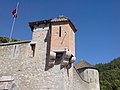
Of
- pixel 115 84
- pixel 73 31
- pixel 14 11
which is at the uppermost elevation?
pixel 14 11

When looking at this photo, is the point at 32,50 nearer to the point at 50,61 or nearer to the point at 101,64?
the point at 50,61

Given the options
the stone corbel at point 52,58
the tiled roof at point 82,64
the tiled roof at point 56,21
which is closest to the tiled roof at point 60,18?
the tiled roof at point 56,21

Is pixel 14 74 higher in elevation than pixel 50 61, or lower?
lower

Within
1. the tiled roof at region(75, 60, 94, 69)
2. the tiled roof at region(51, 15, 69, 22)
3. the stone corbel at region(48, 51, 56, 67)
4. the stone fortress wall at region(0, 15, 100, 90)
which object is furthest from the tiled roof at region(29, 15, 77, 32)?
the tiled roof at region(75, 60, 94, 69)

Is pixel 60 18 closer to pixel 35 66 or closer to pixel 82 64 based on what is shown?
pixel 35 66

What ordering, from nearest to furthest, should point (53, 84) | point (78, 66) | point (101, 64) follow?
point (53, 84) < point (78, 66) < point (101, 64)

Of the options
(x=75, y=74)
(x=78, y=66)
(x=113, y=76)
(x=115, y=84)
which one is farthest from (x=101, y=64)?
(x=75, y=74)

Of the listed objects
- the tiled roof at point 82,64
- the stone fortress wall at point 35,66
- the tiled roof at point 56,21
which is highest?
the tiled roof at point 56,21

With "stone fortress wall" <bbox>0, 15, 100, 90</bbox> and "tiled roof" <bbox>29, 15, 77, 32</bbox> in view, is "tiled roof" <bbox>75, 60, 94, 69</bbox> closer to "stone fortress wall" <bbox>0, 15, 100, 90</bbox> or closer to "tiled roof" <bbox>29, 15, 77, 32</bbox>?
"tiled roof" <bbox>29, 15, 77, 32</bbox>

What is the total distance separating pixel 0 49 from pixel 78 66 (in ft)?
52.2

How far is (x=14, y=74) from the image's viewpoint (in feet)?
29.6

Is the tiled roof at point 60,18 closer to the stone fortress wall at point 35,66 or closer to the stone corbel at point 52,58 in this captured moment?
the stone fortress wall at point 35,66

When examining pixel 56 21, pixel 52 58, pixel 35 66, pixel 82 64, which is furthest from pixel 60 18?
pixel 82 64

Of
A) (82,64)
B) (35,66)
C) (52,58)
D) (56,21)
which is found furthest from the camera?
(82,64)
